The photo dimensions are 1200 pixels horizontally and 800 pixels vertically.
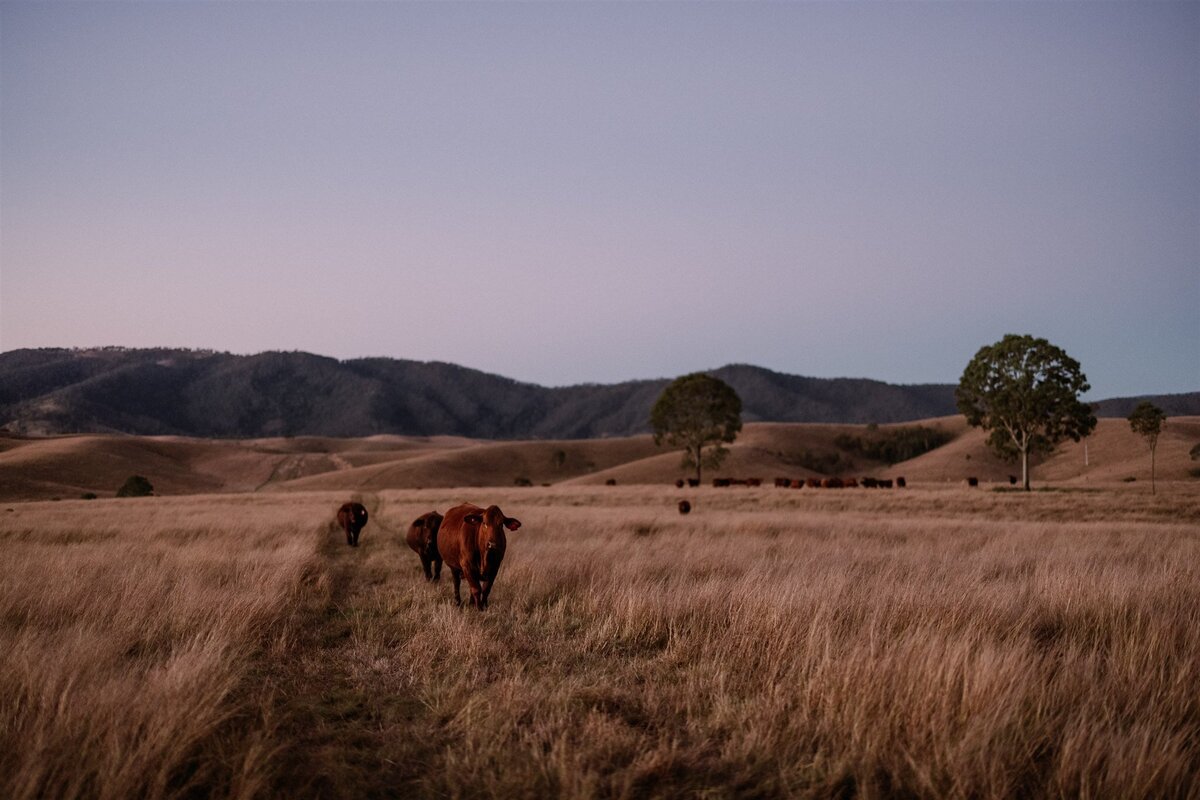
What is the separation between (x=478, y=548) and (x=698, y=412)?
188 feet

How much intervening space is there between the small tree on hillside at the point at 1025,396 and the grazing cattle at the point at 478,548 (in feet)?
133

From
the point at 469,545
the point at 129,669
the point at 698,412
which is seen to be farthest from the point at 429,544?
the point at 698,412

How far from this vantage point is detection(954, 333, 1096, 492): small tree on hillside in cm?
4053

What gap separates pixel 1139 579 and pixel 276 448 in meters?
134

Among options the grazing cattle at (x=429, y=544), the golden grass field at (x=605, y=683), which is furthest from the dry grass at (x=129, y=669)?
the grazing cattle at (x=429, y=544)

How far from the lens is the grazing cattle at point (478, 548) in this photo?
8.12 metres

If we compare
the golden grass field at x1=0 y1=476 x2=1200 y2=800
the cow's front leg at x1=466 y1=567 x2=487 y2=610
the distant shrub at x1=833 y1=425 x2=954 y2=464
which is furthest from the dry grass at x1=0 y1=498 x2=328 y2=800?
the distant shrub at x1=833 y1=425 x2=954 y2=464

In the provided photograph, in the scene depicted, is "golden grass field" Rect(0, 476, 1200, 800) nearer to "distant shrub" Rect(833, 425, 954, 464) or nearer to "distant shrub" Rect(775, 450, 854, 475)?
"distant shrub" Rect(775, 450, 854, 475)

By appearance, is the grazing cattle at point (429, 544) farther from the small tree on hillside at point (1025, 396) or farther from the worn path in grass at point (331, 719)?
the small tree on hillside at point (1025, 396)

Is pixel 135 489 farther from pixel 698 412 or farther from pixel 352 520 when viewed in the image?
pixel 352 520

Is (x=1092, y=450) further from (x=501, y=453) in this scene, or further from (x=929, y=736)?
(x=929, y=736)

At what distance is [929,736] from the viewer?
13.6 ft

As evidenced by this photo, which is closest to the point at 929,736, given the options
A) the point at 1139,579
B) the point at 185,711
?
the point at 185,711

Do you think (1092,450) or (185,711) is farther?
(1092,450)
